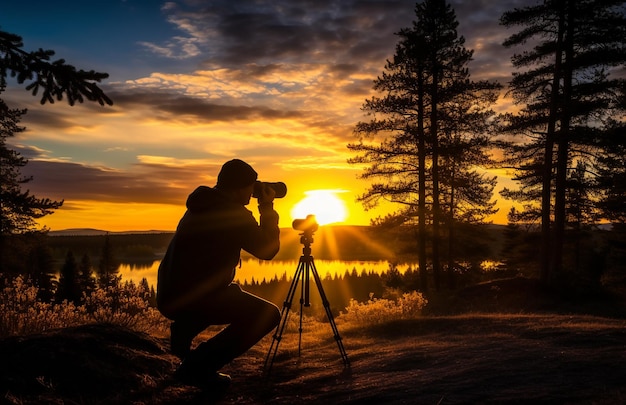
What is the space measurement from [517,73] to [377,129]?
6037 millimetres

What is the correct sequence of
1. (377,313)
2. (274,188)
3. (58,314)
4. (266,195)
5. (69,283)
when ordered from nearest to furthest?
(266,195)
(274,188)
(58,314)
(377,313)
(69,283)

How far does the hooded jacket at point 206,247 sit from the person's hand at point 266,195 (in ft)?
0.96

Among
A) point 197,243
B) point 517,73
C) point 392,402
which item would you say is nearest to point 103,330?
point 197,243

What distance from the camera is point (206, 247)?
416 cm

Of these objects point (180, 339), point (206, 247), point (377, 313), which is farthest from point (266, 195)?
point (377, 313)

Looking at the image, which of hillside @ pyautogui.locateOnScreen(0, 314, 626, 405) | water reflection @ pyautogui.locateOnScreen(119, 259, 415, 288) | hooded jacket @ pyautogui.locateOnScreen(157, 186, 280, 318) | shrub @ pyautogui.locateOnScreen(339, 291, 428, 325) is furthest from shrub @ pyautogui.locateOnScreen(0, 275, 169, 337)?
water reflection @ pyautogui.locateOnScreen(119, 259, 415, 288)

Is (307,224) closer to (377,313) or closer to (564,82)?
(377,313)

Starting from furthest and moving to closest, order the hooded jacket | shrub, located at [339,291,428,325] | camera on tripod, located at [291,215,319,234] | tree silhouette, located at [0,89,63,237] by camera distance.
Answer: tree silhouette, located at [0,89,63,237]
shrub, located at [339,291,428,325]
camera on tripod, located at [291,215,319,234]
the hooded jacket

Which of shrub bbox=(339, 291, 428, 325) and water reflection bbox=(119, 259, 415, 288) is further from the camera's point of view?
water reflection bbox=(119, 259, 415, 288)

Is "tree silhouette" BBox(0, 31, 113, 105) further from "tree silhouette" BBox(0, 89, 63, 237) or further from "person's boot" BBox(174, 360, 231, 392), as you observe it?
"tree silhouette" BBox(0, 89, 63, 237)

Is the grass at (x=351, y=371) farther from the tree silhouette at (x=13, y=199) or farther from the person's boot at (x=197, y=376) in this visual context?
the tree silhouette at (x=13, y=199)

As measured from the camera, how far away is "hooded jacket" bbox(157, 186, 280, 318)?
4133mm

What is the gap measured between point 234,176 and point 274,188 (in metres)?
0.53

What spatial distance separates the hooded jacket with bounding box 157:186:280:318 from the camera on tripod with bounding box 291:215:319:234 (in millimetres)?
1398
